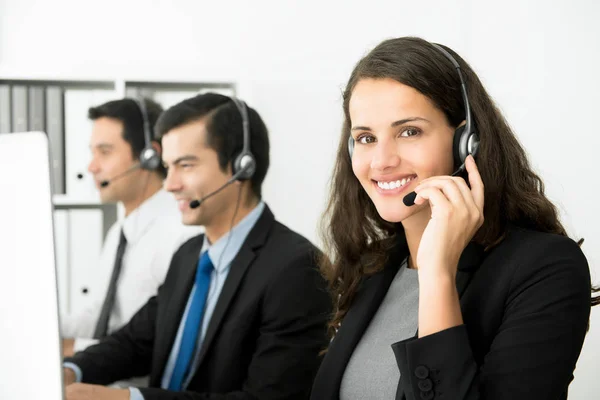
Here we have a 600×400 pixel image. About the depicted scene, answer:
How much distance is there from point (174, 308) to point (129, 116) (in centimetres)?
111

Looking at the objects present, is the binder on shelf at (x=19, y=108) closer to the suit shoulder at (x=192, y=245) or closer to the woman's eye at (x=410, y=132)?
the suit shoulder at (x=192, y=245)

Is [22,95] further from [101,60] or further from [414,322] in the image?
[414,322]

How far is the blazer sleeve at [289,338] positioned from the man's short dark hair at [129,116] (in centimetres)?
120

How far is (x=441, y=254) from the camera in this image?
1076 millimetres

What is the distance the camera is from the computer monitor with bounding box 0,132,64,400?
535mm

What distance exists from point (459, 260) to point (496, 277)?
9 centimetres

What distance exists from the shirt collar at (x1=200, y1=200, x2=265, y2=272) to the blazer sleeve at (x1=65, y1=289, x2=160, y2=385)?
0.85 ft

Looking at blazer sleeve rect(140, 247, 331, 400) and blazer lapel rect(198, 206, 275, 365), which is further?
blazer lapel rect(198, 206, 275, 365)

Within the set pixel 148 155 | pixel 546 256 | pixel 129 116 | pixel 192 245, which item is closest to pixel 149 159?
pixel 148 155

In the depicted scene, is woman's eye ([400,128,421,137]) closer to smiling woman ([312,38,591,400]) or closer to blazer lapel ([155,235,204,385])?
smiling woman ([312,38,591,400])

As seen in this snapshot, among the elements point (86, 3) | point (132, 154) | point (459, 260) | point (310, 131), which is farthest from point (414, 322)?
point (86, 3)

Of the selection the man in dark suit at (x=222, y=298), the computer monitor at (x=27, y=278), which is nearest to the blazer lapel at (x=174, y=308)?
the man in dark suit at (x=222, y=298)

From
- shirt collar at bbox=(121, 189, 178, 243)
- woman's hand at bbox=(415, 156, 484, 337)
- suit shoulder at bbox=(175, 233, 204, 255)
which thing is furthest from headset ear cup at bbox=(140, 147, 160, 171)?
woman's hand at bbox=(415, 156, 484, 337)

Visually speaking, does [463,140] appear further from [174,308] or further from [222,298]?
[174,308]
